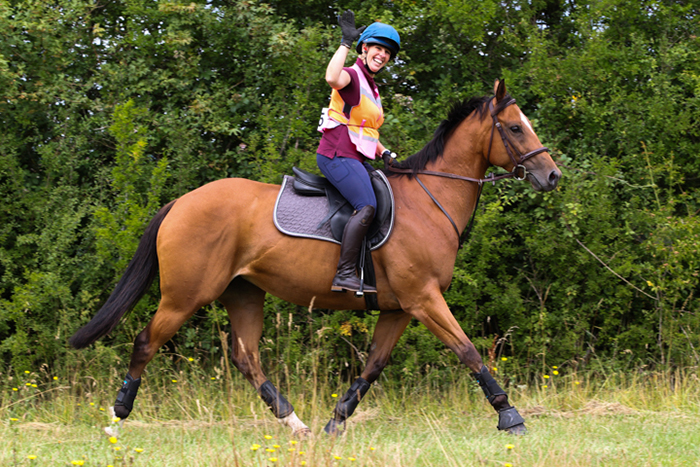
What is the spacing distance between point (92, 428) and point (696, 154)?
6996 millimetres

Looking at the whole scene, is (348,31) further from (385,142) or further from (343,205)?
(385,142)

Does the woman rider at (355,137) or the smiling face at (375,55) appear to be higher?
the smiling face at (375,55)

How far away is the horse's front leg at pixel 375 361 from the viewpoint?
4.89 meters

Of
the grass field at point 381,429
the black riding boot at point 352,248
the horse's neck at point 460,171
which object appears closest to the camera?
the grass field at point 381,429

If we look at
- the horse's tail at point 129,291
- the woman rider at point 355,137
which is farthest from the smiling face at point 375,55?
the horse's tail at point 129,291

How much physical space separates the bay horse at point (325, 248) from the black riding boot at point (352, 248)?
0.61 feet

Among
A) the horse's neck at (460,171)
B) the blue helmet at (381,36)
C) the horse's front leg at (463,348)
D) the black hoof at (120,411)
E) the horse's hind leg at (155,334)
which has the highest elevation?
the blue helmet at (381,36)

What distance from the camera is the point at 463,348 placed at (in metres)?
4.52

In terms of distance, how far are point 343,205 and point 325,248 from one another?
37 centimetres

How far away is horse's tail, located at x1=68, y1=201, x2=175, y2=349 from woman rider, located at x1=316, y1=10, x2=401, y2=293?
60.0 inches

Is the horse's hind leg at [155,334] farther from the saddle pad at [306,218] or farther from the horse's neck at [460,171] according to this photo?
the horse's neck at [460,171]

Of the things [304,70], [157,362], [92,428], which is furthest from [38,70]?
[92,428]

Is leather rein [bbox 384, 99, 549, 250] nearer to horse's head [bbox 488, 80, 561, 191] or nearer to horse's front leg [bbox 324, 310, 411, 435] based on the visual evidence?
horse's head [bbox 488, 80, 561, 191]

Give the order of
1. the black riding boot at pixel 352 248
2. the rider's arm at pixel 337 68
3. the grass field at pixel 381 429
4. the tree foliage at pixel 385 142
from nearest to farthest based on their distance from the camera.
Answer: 1. the grass field at pixel 381 429
2. the rider's arm at pixel 337 68
3. the black riding boot at pixel 352 248
4. the tree foliage at pixel 385 142
